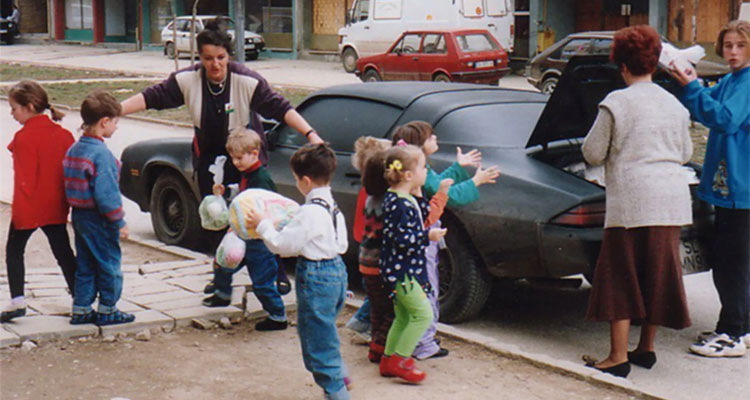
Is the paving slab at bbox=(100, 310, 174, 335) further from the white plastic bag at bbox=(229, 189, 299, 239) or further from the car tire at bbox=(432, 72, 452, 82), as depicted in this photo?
the car tire at bbox=(432, 72, 452, 82)

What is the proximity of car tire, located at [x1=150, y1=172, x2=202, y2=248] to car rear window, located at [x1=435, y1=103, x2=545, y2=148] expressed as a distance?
8.13ft

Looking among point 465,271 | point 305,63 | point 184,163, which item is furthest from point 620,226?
point 305,63

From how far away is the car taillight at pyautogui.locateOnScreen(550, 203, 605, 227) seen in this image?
218 inches

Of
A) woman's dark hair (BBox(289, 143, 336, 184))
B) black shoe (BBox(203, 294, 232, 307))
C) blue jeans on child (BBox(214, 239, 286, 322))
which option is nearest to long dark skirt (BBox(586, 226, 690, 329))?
woman's dark hair (BBox(289, 143, 336, 184))

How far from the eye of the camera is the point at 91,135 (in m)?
5.48

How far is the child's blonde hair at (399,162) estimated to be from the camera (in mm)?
4695

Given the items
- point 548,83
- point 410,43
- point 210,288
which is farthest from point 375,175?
point 410,43

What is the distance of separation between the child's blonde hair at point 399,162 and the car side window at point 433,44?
1959 centimetres

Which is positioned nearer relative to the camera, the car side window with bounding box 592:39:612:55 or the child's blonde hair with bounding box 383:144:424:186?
the child's blonde hair with bounding box 383:144:424:186

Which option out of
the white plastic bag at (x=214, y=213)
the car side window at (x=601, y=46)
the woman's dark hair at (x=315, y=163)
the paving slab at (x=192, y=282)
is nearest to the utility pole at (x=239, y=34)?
the paving slab at (x=192, y=282)

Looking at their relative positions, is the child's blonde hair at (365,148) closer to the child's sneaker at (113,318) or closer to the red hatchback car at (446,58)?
the child's sneaker at (113,318)

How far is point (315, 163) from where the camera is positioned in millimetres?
4484

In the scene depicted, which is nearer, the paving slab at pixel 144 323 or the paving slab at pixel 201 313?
the paving slab at pixel 144 323

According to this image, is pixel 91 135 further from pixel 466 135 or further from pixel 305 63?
pixel 305 63
